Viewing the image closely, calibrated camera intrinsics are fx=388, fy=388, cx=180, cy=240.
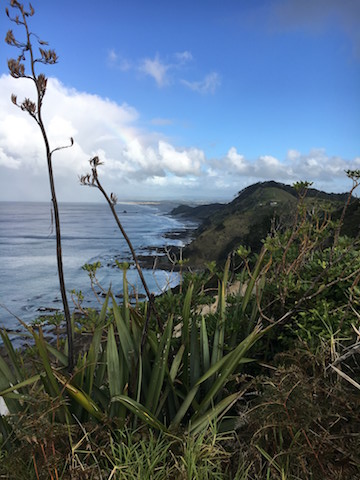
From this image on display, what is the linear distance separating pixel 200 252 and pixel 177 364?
2684cm

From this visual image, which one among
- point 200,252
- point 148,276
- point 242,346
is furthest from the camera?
point 148,276

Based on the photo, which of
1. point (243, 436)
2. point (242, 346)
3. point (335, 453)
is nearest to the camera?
point (335, 453)

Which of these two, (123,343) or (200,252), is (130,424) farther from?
(200,252)

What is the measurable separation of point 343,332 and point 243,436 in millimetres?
1109

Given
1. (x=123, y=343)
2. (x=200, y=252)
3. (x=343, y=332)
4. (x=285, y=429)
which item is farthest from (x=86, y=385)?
(x=200, y=252)

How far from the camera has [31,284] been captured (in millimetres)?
33594

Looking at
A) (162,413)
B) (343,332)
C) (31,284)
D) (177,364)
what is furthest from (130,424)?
(31,284)

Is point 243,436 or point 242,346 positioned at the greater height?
point 242,346

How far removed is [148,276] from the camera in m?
31.7

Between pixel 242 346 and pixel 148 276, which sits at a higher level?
pixel 242 346

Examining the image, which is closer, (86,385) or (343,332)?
(86,385)

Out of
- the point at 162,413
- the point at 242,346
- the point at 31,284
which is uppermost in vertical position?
the point at 242,346

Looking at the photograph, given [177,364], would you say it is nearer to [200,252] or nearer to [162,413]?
[162,413]

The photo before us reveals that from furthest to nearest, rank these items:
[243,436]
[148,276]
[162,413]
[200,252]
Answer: [148,276] → [200,252] → [162,413] → [243,436]
